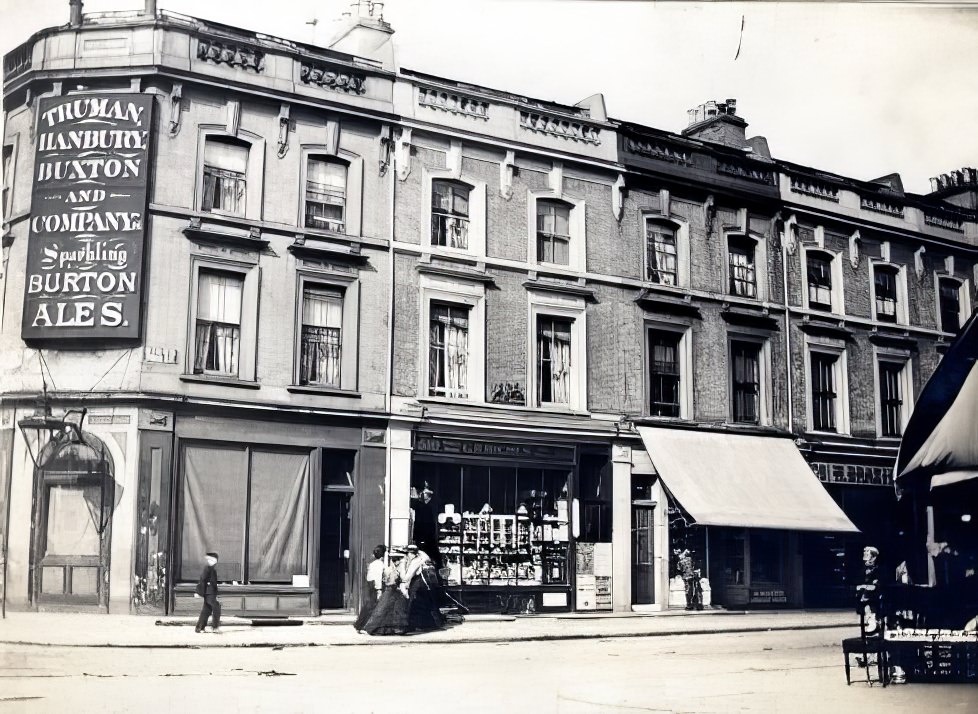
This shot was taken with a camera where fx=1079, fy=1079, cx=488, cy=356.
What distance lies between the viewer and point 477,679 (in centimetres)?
832

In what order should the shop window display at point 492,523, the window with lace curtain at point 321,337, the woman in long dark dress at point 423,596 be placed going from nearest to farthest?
the woman in long dark dress at point 423,596, the window with lace curtain at point 321,337, the shop window display at point 492,523

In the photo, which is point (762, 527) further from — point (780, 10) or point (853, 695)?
point (780, 10)

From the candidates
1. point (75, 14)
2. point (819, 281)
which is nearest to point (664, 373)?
point (819, 281)

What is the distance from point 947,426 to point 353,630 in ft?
19.6

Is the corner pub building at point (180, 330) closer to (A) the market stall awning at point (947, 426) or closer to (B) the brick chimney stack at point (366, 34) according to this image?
(B) the brick chimney stack at point (366, 34)

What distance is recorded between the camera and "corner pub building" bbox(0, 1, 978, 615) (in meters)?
8.02

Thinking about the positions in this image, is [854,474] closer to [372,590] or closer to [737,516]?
[737,516]

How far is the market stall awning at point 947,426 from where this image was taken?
33.1 feet

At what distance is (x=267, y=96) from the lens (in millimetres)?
8680

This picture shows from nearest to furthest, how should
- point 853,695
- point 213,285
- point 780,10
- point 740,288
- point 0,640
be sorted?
point 0,640, point 213,285, point 853,695, point 780,10, point 740,288

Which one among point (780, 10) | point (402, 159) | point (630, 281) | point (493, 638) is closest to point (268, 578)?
point (493, 638)

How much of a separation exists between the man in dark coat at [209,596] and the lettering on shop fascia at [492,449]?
6.19 ft

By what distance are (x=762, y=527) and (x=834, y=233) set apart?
10.6ft

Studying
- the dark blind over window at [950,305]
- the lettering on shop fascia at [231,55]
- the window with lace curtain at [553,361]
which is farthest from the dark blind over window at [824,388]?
the lettering on shop fascia at [231,55]
